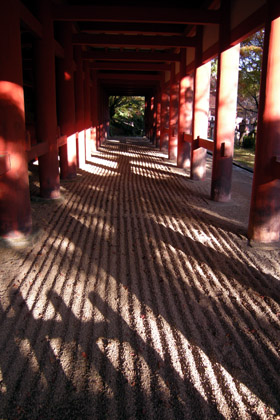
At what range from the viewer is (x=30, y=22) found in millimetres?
6520

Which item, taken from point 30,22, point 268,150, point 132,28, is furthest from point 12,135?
point 132,28

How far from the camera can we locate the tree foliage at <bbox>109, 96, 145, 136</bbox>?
36.3 metres

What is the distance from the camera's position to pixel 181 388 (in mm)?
3006

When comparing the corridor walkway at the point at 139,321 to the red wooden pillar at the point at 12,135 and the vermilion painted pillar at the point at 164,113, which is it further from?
the vermilion painted pillar at the point at 164,113

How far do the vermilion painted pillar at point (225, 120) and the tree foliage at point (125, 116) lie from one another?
27.6 metres

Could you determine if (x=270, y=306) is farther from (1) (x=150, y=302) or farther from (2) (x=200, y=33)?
(2) (x=200, y=33)

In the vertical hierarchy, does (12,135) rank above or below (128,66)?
below

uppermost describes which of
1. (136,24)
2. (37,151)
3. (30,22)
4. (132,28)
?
(136,24)

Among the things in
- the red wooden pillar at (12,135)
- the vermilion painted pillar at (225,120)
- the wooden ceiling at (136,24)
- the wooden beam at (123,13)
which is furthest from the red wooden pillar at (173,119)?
the red wooden pillar at (12,135)

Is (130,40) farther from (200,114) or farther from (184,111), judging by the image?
(184,111)

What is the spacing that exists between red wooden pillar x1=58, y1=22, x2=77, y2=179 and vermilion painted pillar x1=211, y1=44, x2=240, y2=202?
156 inches

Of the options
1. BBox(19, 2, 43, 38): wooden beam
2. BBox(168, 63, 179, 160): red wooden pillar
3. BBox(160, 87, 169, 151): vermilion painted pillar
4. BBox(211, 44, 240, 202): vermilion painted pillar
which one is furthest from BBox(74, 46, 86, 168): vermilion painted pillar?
BBox(160, 87, 169, 151): vermilion painted pillar

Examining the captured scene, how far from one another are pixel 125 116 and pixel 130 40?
95.4ft

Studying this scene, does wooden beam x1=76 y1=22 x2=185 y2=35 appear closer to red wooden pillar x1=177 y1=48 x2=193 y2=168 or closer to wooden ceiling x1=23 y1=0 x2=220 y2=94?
wooden ceiling x1=23 y1=0 x2=220 y2=94
